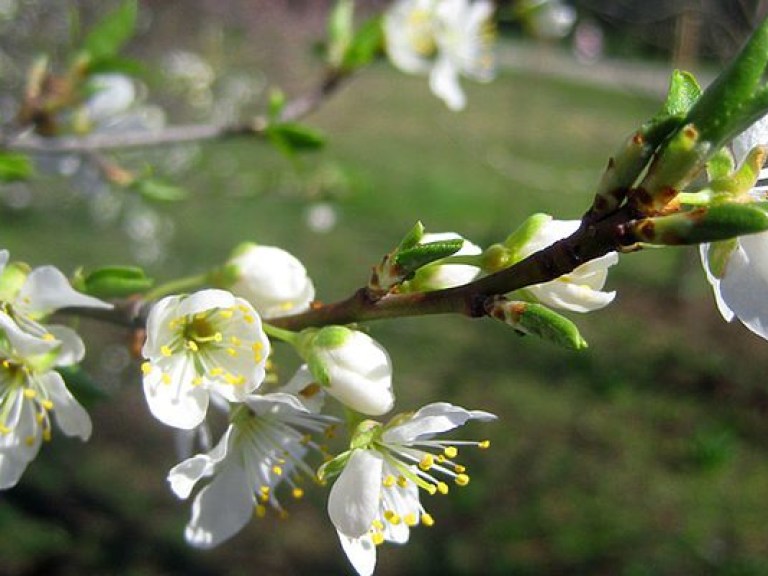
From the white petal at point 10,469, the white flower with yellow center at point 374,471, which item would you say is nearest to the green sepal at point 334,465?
the white flower with yellow center at point 374,471

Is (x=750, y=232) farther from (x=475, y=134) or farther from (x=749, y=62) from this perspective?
(x=475, y=134)

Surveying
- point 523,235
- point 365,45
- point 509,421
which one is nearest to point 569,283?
point 523,235

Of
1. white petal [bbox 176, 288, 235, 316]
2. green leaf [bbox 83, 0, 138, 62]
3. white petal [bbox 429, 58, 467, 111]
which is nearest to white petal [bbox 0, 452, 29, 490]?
white petal [bbox 176, 288, 235, 316]

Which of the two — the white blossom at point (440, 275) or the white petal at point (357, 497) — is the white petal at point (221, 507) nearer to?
the white petal at point (357, 497)

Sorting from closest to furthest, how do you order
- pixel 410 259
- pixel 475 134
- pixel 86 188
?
pixel 410 259 < pixel 86 188 < pixel 475 134

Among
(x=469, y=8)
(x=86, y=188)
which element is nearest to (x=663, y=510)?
(x=469, y=8)

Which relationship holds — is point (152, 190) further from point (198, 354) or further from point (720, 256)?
point (720, 256)
